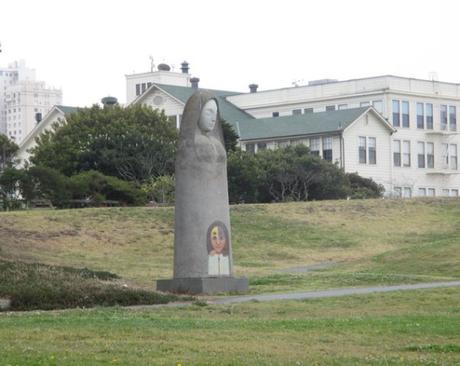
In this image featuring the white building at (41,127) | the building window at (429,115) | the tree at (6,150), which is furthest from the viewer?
the white building at (41,127)

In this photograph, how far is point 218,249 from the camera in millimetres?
28156

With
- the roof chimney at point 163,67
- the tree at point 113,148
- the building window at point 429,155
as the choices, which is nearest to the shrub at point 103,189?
the tree at point 113,148

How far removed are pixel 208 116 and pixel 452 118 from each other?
66538 mm

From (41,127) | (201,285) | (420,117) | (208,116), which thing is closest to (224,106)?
(420,117)

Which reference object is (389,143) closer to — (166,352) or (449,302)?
(449,302)

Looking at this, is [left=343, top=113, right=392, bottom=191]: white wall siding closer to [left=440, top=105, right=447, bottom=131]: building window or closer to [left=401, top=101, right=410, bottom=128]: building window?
[left=401, top=101, right=410, bottom=128]: building window

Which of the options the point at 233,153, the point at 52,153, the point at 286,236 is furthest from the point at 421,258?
the point at 52,153

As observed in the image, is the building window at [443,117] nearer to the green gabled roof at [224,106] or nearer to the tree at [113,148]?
the green gabled roof at [224,106]

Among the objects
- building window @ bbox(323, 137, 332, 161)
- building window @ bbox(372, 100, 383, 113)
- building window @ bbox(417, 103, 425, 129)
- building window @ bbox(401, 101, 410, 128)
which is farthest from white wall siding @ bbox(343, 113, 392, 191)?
building window @ bbox(417, 103, 425, 129)

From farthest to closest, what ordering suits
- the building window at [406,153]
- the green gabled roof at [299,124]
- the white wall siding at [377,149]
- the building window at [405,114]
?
the building window at [405,114] → the building window at [406,153] → the white wall siding at [377,149] → the green gabled roof at [299,124]

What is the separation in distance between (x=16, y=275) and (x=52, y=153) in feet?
163

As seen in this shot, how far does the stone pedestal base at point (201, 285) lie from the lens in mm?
27344

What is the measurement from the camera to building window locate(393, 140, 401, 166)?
8738 cm

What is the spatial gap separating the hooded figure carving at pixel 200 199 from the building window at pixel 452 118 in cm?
6602
